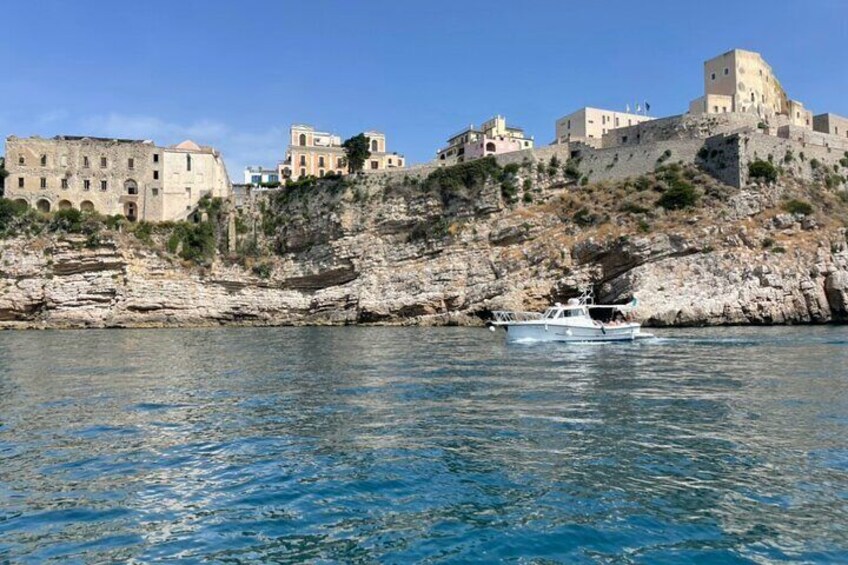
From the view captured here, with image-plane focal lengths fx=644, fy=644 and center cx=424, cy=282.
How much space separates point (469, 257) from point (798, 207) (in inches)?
882

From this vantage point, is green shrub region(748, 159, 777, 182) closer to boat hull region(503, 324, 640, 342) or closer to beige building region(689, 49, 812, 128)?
beige building region(689, 49, 812, 128)

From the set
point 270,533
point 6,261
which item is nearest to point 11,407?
point 270,533

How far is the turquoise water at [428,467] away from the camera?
237 inches

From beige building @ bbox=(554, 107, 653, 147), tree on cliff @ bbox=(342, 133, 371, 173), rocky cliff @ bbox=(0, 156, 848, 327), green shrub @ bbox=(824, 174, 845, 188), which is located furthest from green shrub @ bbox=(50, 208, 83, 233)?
green shrub @ bbox=(824, 174, 845, 188)

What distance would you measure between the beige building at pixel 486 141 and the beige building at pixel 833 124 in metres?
29.3

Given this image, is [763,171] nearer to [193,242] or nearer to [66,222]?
[193,242]

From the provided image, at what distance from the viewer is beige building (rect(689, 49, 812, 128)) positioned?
58.8 metres

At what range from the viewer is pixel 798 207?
43.4 m

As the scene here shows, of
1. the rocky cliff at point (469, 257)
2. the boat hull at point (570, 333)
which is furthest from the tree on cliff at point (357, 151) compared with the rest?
the boat hull at point (570, 333)

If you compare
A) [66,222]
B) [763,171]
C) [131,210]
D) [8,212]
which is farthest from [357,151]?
[763,171]

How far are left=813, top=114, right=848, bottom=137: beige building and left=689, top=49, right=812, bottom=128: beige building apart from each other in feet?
9.13

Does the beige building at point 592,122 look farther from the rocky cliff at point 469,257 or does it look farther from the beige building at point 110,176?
the beige building at point 110,176

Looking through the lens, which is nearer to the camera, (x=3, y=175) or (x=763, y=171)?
(x=763, y=171)

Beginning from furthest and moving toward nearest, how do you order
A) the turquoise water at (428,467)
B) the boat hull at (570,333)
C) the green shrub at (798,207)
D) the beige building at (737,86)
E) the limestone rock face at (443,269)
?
the beige building at (737,86)
the green shrub at (798,207)
the limestone rock face at (443,269)
the boat hull at (570,333)
the turquoise water at (428,467)
